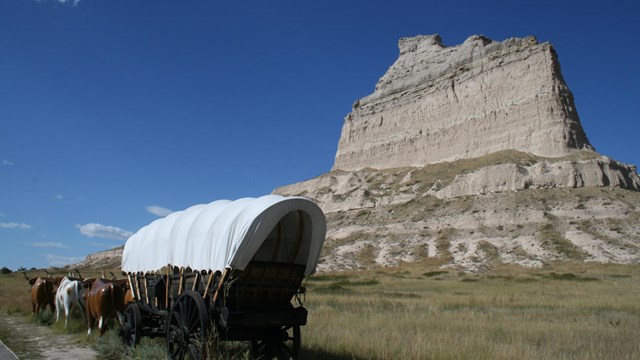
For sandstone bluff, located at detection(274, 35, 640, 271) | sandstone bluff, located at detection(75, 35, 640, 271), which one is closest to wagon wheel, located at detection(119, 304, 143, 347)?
sandstone bluff, located at detection(274, 35, 640, 271)

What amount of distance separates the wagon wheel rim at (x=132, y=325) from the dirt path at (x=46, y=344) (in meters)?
0.69

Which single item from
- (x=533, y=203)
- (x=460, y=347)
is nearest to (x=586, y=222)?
(x=533, y=203)

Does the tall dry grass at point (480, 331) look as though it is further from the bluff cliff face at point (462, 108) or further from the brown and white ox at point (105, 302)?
the bluff cliff face at point (462, 108)

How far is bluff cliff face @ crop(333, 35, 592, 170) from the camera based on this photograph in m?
75.2

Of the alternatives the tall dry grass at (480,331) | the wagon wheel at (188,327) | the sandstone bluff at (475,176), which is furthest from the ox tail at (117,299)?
the sandstone bluff at (475,176)

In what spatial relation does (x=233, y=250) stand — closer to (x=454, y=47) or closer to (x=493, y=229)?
(x=493, y=229)

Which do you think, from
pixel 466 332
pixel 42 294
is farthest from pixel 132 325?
pixel 42 294

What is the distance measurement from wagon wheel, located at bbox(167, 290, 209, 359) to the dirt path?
8.24 feet

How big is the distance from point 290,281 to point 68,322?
8.12 m

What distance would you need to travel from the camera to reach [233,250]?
643 cm

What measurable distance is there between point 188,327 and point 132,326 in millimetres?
2509

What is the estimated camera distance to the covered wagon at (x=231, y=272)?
652 cm

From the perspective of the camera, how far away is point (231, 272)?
21.3 ft

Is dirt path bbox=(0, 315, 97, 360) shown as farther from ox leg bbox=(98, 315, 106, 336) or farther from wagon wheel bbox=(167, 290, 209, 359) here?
wagon wheel bbox=(167, 290, 209, 359)
